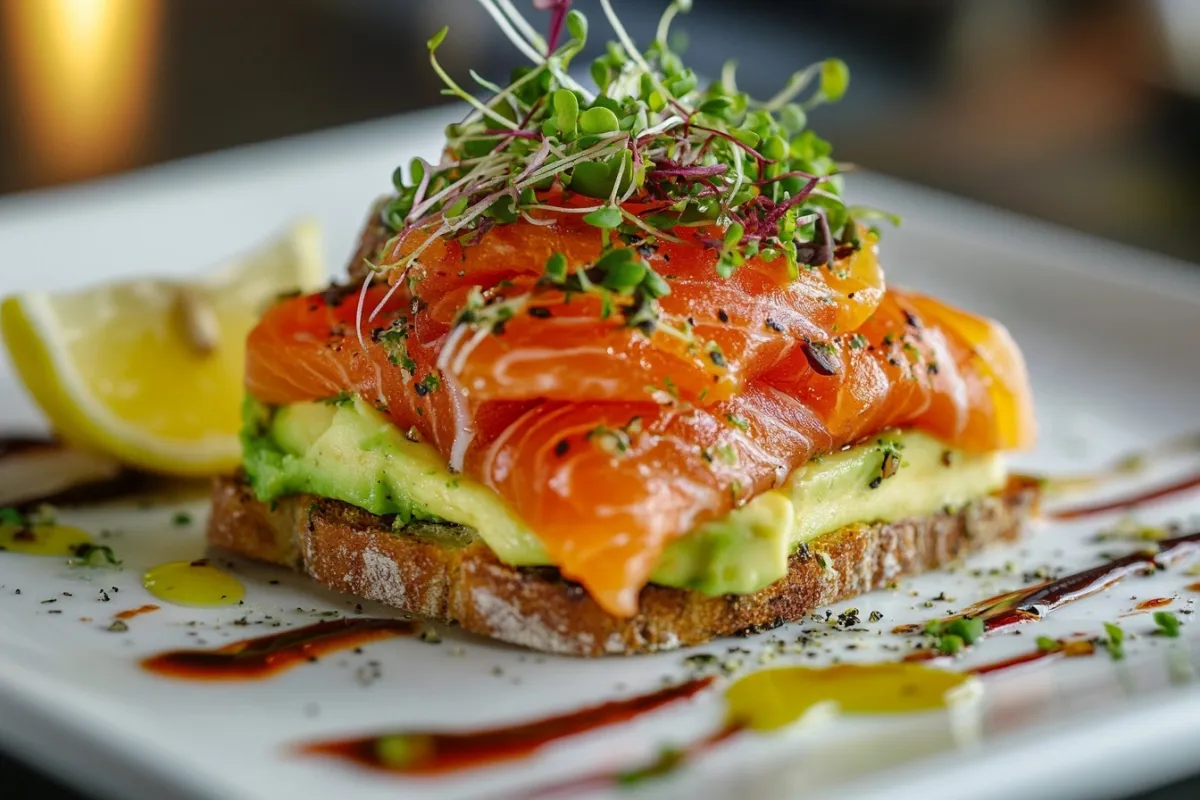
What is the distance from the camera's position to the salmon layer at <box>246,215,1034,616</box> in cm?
288

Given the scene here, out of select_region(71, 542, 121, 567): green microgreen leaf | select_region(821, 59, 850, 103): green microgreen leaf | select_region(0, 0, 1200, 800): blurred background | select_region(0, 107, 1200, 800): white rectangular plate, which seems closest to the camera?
select_region(0, 107, 1200, 800): white rectangular plate

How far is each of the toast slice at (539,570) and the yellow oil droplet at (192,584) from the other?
0.48 ft

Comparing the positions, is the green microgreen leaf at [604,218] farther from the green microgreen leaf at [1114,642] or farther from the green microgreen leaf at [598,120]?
the green microgreen leaf at [1114,642]

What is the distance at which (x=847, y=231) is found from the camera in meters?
3.43

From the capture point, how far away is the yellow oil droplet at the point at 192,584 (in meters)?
3.27

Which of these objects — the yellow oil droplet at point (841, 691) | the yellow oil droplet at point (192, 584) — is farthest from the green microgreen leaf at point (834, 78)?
the yellow oil droplet at point (192, 584)

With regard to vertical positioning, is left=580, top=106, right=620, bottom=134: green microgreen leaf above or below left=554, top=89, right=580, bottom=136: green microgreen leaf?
below

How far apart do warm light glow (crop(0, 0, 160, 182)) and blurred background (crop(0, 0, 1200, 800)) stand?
0.05ft

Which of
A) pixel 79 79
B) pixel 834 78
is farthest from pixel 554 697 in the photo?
pixel 79 79

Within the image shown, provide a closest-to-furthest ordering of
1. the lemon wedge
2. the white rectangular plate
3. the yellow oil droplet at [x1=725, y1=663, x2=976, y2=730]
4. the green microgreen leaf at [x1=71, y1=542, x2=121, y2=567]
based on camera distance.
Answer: the white rectangular plate
the yellow oil droplet at [x1=725, y1=663, x2=976, y2=730]
the green microgreen leaf at [x1=71, y1=542, x2=121, y2=567]
the lemon wedge

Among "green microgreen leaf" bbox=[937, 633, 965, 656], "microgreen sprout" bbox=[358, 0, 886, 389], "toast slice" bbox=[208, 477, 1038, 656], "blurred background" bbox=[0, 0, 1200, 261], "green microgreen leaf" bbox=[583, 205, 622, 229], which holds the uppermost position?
"blurred background" bbox=[0, 0, 1200, 261]

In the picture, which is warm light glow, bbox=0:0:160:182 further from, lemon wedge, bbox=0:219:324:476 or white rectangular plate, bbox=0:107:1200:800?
white rectangular plate, bbox=0:107:1200:800

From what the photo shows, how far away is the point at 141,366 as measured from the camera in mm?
4219

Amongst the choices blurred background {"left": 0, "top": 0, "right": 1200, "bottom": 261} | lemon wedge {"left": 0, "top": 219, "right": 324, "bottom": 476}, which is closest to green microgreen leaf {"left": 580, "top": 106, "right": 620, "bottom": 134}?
lemon wedge {"left": 0, "top": 219, "right": 324, "bottom": 476}
